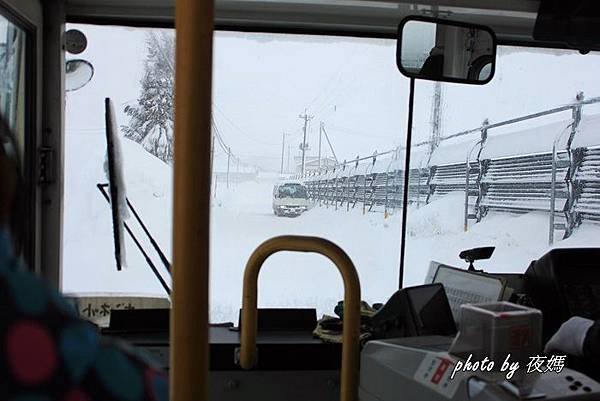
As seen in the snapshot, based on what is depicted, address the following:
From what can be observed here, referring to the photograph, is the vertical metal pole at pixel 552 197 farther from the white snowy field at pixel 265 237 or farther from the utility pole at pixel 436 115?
the utility pole at pixel 436 115

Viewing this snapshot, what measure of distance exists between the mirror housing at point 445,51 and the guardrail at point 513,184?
13.3 inches

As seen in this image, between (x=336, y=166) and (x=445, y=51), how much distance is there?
68 cm

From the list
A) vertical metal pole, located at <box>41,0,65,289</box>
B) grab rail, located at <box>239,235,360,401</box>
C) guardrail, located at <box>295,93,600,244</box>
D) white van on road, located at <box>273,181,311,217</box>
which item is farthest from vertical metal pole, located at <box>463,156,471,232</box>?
vertical metal pole, located at <box>41,0,65,289</box>

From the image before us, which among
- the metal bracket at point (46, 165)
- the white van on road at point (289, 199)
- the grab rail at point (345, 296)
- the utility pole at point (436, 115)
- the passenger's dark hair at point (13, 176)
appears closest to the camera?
the passenger's dark hair at point (13, 176)

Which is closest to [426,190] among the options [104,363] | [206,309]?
[206,309]

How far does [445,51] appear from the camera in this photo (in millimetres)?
2406

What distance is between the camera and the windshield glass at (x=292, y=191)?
8.25ft

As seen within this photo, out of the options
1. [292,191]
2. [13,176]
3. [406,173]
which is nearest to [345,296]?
[13,176]

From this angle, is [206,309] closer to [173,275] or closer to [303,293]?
[173,275]

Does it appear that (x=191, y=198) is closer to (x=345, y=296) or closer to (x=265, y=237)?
(x=345, y=296)

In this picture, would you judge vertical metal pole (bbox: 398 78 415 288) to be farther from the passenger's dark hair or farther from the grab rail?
the passenger's dark hair

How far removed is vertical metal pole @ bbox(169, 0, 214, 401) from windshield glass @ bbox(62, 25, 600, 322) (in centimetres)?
157

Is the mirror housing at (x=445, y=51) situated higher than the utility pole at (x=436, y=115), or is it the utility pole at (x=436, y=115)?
the mirror housing at (x=445, y=51)

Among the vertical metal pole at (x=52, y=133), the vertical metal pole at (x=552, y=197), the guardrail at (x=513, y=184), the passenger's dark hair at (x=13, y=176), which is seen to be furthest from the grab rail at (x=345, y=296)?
the vertical metal pole at (x=552, y=197)
